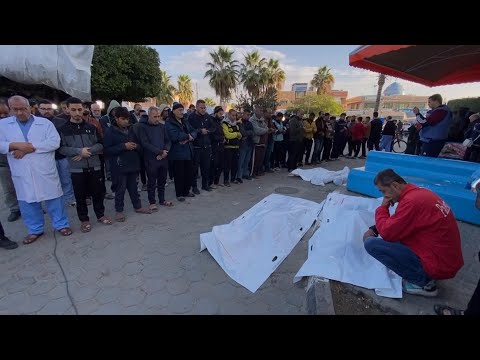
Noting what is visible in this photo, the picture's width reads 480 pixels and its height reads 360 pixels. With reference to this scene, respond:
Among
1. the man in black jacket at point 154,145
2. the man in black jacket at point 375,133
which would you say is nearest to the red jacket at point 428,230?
the man in black jacket at point 154,145

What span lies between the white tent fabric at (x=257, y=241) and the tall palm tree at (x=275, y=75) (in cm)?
3097

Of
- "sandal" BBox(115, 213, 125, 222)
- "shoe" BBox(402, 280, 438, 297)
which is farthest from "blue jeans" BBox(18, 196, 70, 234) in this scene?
"shoe" BBox(402, 280, 438, 297)

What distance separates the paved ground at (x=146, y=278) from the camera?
2461 mm

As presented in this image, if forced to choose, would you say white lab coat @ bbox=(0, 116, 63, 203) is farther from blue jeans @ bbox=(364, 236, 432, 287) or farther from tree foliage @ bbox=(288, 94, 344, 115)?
tree foliage @ bbox=(288, 94, 344, 115)

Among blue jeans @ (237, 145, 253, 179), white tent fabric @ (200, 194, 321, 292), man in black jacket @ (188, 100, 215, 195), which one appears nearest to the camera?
white tent fabric @ (200, 194, 321, 292)

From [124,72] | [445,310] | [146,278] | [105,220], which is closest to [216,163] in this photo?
[105,220]

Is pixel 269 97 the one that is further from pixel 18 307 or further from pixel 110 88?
pixel 18 307

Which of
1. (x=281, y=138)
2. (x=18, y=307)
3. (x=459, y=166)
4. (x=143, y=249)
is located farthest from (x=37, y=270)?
(x=459, y=166)

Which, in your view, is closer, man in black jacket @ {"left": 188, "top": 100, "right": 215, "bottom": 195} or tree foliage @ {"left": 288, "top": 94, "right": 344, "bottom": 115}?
man in black jacket @ {"left": 188, "top": 100, "right": 215, "bottom": 195}

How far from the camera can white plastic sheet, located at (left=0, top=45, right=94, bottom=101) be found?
12.2 ft

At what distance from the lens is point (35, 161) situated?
3.35 metres

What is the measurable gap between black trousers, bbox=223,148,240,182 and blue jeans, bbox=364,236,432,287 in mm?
4302

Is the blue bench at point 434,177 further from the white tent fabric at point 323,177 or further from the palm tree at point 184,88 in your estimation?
the palm tree at point 184,88

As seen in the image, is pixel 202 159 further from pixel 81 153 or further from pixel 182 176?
pixel 81 153
